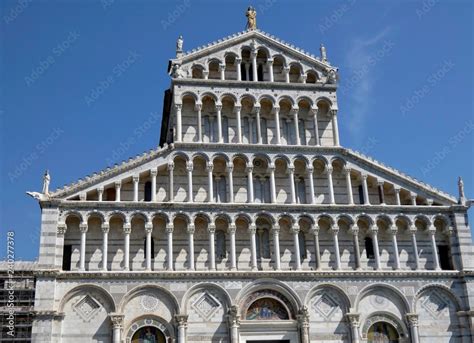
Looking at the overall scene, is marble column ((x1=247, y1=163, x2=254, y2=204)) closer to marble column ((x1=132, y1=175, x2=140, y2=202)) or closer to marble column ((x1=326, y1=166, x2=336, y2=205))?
marble column ((x1=326, y1=166, x2=336, y2=205))

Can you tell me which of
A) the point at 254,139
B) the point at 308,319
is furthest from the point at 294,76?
the point at 308,319

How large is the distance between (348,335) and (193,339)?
5921mm

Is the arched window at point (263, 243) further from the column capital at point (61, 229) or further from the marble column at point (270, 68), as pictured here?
the column capital at point (61, 229)

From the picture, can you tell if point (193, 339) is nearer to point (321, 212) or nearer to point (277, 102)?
Result: point (321, 212)

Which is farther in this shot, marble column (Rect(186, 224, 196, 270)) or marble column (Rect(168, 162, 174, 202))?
marble column (Rect(168, 162, 174, 202))

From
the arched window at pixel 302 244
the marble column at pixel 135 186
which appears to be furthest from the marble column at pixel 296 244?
the marble column at pixel 135 186

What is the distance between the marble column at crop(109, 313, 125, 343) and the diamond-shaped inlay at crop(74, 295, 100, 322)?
26.8 inches

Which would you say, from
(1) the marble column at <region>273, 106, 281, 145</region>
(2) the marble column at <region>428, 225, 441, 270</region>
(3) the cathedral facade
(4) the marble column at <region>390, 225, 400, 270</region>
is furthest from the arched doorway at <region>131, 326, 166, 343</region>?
(2) the marble column at <region>428, 225, 441, 270</region>

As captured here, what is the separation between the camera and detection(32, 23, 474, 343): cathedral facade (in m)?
22.4

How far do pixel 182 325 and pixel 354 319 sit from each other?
6.54m

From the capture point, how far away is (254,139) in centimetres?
2614

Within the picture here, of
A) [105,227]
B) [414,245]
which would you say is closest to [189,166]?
[105,227]

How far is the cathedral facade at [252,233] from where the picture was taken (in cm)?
2241

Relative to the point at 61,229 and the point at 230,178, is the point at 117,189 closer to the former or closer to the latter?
the point at 61,229
